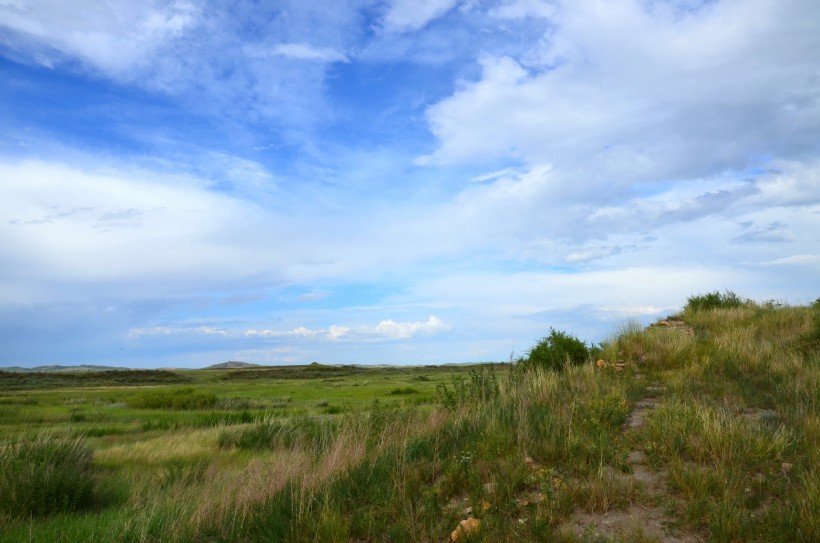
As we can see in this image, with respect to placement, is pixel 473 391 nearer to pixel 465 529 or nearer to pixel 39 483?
pixel 465 529

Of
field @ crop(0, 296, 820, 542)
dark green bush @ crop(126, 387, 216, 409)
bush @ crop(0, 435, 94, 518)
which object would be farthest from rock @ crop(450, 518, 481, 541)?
dark green bush @ crop(126, 387, 216, 409)

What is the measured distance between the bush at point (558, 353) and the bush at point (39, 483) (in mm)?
10269

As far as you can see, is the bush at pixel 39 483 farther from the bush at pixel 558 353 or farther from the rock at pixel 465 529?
the bush at pixel 558 353

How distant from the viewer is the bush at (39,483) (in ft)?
28.0

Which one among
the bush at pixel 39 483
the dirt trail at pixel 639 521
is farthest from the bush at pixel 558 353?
the bush at pixel 39 483

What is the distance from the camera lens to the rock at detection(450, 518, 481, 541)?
5.54m

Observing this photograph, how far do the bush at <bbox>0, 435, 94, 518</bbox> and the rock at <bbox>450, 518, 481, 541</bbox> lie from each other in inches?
267

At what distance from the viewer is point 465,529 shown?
5.59m

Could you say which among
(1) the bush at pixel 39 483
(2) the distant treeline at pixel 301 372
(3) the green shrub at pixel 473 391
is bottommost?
(2) the distant treeline at pixel 301 372

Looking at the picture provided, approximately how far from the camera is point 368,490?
677cm

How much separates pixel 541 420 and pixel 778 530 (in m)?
3.65

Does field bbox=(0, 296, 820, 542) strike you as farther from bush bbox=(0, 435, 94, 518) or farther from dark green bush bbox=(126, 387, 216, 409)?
dark green bush bbox=(126, 387, 216, 409)

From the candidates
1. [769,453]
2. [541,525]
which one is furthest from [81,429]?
[769,453]

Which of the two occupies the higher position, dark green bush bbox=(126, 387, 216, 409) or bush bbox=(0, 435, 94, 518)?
bush bbox=(0, 435, 94, 518)
